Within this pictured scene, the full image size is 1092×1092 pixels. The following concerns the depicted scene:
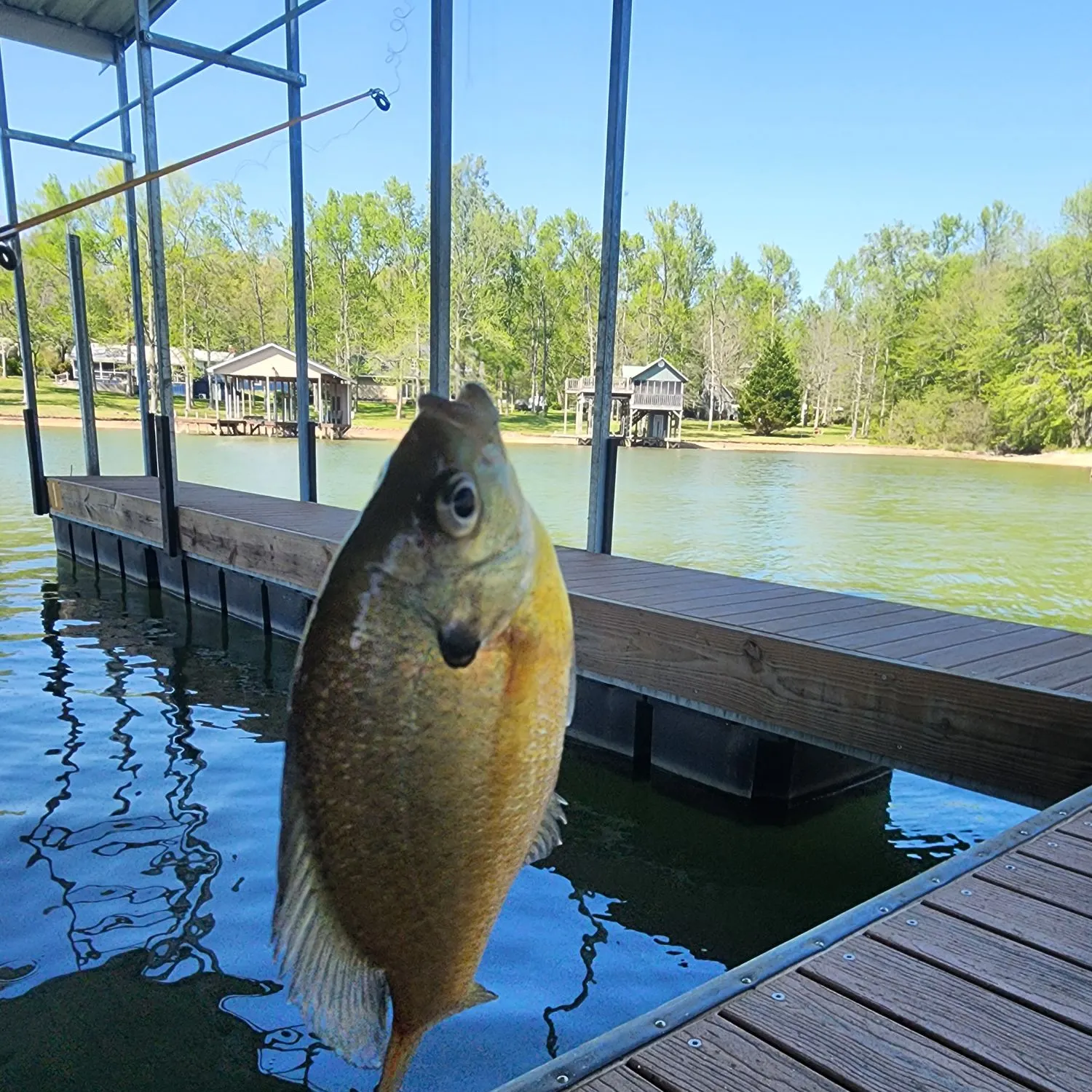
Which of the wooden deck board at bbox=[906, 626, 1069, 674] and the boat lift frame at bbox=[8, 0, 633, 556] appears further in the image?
the boat lift frame at bbox=[8, 0, 633, 556]

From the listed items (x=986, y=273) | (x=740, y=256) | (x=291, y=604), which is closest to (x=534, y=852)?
(x=291, y=604)

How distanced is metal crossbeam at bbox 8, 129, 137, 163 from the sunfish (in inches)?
622

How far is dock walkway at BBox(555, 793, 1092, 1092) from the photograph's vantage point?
5.79ft

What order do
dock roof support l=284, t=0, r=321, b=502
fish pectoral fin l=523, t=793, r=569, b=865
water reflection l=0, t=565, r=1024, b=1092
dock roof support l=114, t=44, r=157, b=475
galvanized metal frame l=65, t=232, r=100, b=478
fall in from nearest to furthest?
1. fish pectoral fin l=523, t=793, r=569, b=865
2. water reflection l=0, t=565, r=1024, b=1092
3. dock roof support l=284, t=0, r=321, b=502
4. galvanized metal frame l=65, t=232, r=100, b=478
5. dock roof support l=114, t=44, r=157, b=475

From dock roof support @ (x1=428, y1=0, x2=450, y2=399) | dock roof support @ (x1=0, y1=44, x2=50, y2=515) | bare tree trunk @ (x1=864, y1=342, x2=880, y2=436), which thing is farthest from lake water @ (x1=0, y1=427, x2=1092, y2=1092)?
bare tree trunk @ (x1=864, y1=342, x2=880, y2=436)

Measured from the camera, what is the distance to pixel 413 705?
0.76m

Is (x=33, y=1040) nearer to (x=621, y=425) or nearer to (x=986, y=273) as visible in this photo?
(x=621, y=425)

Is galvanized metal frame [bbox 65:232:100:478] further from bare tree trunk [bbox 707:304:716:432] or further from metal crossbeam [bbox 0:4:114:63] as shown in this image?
bare tree trunk [bbox 707:304:716:432]

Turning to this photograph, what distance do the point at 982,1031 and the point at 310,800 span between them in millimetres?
1801

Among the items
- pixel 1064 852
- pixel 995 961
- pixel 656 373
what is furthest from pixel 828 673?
pixel 656 373

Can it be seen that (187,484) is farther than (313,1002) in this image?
Yes

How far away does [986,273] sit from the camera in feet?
195

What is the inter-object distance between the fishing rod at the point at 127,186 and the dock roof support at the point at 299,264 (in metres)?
6.63

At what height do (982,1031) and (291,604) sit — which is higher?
(982,1031)
